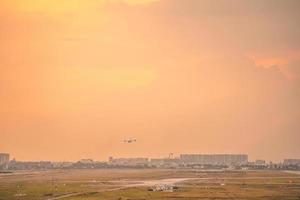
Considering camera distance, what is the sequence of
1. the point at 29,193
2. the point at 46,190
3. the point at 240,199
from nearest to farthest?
1. the point at 240,199
2. the point at 29,193
3. the point at 46,190

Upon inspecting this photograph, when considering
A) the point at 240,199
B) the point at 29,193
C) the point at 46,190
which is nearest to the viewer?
the point at 240,199

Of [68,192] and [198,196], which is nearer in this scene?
[198,196]

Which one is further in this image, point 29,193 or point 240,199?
point 29,193

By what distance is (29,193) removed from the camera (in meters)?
118

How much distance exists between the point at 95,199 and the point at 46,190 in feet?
82.5

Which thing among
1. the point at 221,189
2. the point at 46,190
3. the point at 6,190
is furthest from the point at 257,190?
the point at 6,190

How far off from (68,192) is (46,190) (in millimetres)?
7766

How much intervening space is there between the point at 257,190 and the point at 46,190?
4864cm

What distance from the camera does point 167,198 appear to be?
107312 mm

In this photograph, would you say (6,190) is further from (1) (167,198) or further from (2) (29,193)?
(1) (167,198)

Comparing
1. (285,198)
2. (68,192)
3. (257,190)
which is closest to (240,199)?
(285,198)

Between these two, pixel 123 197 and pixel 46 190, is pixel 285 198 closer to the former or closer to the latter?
pixel 123 197

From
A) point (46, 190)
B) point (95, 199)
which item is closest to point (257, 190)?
point (95, 199)

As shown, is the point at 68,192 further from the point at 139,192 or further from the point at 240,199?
the point at 240,199
